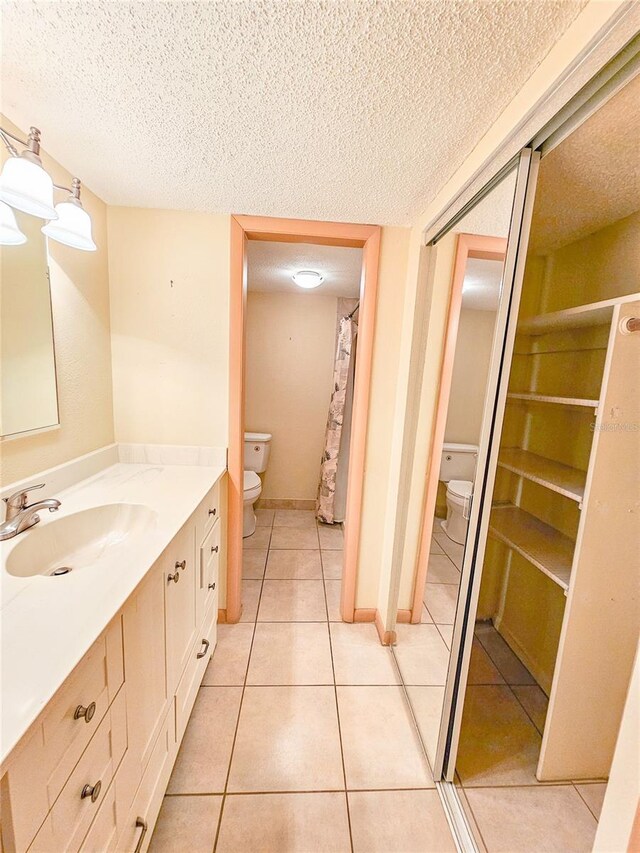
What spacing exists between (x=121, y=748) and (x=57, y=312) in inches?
55.3

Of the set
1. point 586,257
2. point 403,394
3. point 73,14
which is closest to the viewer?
point 73,14

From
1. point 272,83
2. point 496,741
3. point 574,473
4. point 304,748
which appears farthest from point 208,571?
point 272,83

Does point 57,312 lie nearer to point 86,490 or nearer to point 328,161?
point 86,490

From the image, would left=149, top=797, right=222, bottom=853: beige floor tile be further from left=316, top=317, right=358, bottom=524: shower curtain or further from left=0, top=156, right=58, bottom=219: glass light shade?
left=316, top=317, right=358, bottom=524: shower curtain

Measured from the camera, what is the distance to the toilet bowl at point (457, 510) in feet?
3.58

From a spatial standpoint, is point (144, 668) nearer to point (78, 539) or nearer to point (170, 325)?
point (78, 539)

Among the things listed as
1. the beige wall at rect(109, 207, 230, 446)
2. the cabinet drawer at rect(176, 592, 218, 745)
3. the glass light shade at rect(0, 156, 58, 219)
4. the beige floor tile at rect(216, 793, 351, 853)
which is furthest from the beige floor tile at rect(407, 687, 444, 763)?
the glass light shade at rect(0, 156, 58, 219)

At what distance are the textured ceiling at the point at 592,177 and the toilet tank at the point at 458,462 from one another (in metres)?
0.74

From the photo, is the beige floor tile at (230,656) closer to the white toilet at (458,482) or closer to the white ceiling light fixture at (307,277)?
the white toilet at (458,482)

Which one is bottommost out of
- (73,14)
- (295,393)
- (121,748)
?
(121,748)

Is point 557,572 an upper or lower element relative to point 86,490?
lower

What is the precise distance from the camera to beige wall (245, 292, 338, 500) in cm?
319

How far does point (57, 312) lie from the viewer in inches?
49.8

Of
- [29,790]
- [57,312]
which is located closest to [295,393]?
[57,312]
